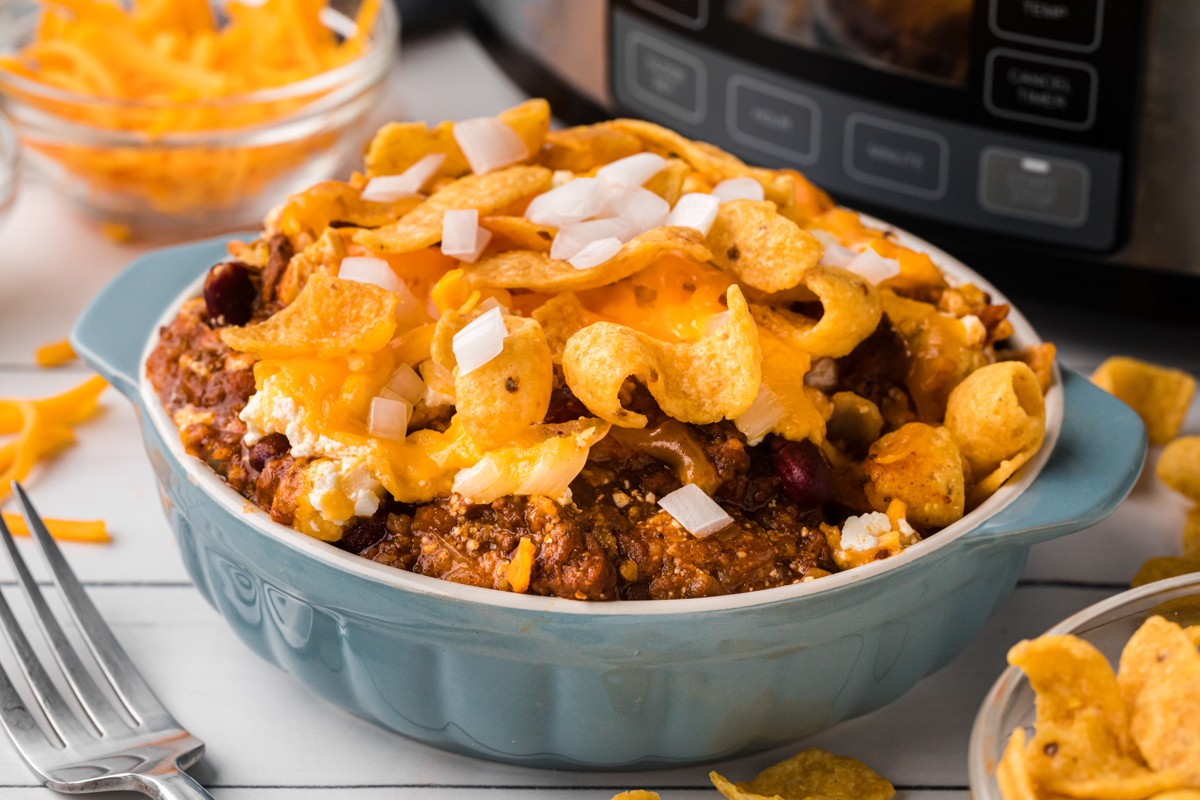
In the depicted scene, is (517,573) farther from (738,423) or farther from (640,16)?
(640,16)

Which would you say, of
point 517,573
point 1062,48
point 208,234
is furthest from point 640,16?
point 517,573

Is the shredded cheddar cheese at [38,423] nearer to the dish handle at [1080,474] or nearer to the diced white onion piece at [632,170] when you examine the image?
the diced white onion piece at [632,170]

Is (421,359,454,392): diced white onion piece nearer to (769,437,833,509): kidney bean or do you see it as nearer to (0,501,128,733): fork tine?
(769,437,833,509): kidney bean

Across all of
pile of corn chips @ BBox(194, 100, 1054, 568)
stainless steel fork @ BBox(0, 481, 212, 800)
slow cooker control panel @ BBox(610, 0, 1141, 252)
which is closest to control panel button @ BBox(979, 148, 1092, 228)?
slow cooker control panel @ BBox(610, 0, 1141, 252)

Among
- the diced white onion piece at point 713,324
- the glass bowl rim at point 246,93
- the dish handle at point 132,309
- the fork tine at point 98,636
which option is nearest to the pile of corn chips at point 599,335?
the diced white onion piece at point 713,324

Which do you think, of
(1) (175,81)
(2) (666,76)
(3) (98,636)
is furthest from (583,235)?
(1) (175,81)

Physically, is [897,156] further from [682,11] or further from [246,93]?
[246,93]
